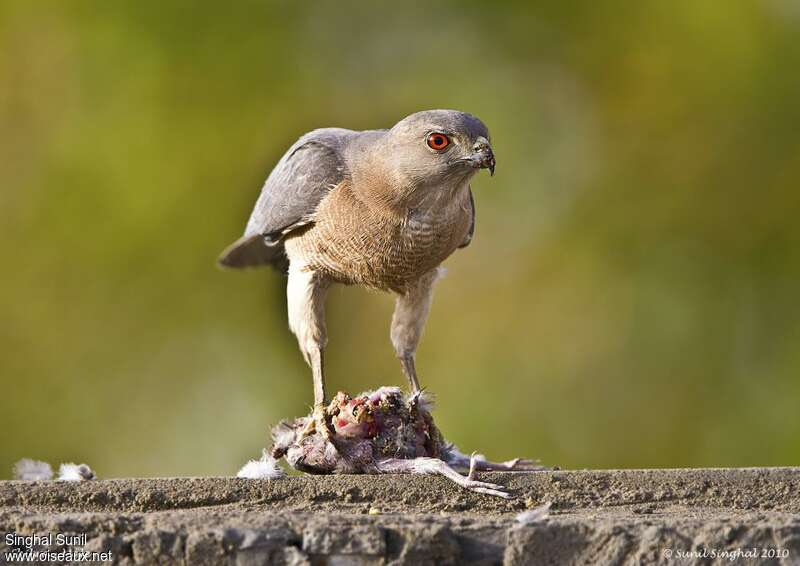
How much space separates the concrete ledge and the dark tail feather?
224 cm

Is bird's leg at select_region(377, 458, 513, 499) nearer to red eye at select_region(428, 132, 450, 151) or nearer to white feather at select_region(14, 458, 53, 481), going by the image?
white feather at select_region(14, 458, 53, 481)

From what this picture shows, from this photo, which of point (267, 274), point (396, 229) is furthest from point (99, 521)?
point (267, 274)

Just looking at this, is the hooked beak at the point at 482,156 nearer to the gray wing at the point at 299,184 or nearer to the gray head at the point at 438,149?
the gray head at the point at 438,149

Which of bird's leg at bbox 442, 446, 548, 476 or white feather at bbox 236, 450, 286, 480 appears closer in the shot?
white feather at bbox 236, 450, 286, 480

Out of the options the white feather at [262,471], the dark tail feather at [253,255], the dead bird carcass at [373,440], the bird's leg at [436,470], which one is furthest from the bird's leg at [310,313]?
the white feather at [262,471]

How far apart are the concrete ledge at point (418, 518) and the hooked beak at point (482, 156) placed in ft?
4.16

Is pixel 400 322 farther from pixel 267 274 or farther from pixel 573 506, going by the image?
pixel 267 274

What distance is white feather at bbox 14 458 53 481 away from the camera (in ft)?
11.3

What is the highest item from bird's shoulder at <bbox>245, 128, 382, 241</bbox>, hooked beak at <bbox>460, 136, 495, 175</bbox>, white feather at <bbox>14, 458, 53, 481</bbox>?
bird's shoulder at <bbox>245, 128, 382, 241</bbox>

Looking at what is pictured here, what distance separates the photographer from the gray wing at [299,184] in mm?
4395

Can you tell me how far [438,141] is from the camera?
399 centimetres

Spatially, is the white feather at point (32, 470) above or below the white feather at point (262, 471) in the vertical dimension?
above

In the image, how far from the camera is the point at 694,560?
8.35 ft

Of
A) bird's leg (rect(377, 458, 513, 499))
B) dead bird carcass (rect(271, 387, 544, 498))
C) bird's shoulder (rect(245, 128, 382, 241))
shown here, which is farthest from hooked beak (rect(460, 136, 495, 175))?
bird's leg (rect(377, 458, 513, 499))
